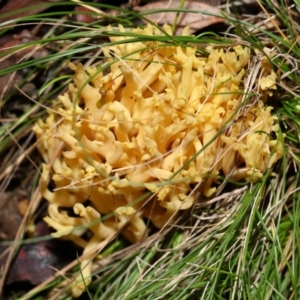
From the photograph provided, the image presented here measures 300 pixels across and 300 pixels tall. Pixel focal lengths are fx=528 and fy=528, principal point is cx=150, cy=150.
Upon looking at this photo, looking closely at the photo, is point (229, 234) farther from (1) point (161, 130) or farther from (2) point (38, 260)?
(2) point (38, 260)

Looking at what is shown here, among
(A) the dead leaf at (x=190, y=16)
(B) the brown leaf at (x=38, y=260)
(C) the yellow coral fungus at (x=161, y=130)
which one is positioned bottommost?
(B) the brown leaf at (x=38, y=260)

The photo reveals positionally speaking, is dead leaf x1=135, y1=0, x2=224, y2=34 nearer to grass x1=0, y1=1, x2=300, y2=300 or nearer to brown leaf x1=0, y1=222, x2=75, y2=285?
grass x1=0, y1=1, x2=300, y2=300

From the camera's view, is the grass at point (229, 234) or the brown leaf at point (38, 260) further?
the brown leaf at point (38, 260)

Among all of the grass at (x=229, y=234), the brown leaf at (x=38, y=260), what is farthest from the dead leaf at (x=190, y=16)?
the brown leaf at (x=38, y=260)

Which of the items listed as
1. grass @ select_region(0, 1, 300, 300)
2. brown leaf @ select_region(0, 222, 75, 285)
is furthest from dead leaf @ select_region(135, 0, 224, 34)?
brown leaf @ select_region(0, 222, 75, 285)

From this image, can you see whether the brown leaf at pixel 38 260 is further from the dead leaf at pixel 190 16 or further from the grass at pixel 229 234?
the dead leaf at pixel 190 16

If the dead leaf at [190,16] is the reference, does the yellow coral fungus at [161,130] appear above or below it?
below

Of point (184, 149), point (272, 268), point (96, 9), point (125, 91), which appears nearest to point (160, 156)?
point (184, 149)
